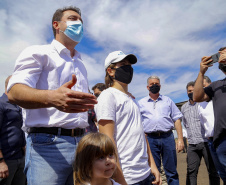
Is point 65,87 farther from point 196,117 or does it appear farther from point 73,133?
point 196,117

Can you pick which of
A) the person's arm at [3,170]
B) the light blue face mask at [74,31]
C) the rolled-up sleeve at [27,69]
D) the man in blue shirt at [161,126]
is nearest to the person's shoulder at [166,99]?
the man in blue shirt at [161,126]

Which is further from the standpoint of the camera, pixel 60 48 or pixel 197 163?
pixel 197 163

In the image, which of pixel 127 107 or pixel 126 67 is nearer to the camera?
pixel 127 107

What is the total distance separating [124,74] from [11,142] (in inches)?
85.3

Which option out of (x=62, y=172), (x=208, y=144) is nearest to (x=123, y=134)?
(x=62, y=172)

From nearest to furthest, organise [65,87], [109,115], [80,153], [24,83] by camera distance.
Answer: [65,87] → [24,83] → [80,153] → [109,115]

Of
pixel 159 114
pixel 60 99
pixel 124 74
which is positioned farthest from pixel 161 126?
pixel 60 99

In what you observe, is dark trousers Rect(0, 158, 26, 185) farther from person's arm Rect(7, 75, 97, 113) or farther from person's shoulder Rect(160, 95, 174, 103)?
person's shoulder Rect(160, 95, 174, 103)

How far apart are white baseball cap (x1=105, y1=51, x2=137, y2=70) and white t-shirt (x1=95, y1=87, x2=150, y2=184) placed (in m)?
0.55

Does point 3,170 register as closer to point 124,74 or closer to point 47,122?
point 47,122

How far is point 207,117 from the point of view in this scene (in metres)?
4.46

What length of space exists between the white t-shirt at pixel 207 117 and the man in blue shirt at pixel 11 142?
3.43 meters

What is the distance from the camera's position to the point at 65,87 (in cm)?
125

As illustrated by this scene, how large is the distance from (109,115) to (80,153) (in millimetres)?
444
